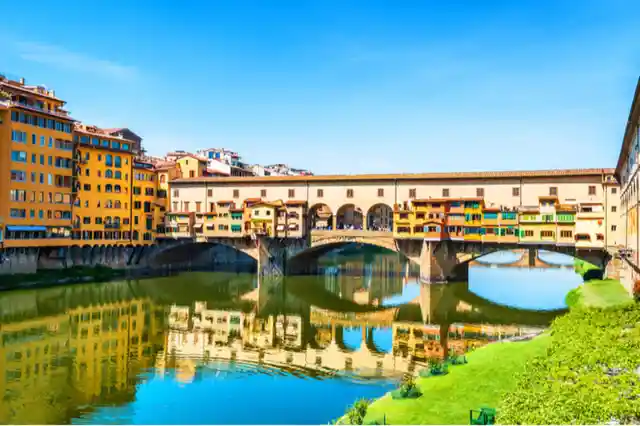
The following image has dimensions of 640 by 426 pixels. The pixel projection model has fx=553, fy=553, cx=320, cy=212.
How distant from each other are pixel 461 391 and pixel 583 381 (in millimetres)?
3419

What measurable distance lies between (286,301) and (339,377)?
72.5 feet

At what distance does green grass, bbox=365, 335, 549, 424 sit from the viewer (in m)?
14.5

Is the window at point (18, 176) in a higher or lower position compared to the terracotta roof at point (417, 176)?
lower

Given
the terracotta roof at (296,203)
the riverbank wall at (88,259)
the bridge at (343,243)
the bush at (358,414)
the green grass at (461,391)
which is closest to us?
the bush at (358,414)

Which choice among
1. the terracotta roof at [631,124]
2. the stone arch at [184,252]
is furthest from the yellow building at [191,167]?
the terracotta roof at [631,124]

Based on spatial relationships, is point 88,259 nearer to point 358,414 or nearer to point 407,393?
point 407,393

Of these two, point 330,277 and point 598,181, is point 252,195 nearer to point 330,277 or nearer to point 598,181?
point 330,277

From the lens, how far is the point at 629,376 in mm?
14938

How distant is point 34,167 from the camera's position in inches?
1970

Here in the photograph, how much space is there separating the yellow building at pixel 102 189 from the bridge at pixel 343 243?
615 centimetres

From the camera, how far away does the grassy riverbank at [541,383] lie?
12.8m

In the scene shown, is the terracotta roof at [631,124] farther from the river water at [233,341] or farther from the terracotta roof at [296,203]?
the terracotta roof at [296,203]

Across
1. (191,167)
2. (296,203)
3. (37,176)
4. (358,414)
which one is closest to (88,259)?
(37,176)

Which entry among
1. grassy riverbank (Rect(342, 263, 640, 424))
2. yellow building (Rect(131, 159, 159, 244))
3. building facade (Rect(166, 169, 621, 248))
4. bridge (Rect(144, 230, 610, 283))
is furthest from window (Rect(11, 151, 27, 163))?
grassy riverbank (Rect(342, 263, 640, 424))
